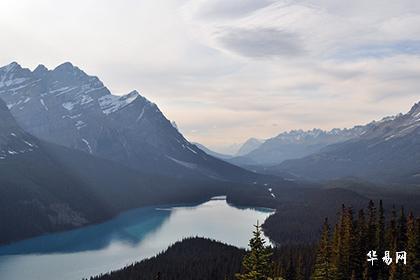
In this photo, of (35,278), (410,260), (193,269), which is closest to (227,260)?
(193,269)

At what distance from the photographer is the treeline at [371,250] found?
7206 cm

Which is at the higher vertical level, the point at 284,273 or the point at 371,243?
the point at 371,243

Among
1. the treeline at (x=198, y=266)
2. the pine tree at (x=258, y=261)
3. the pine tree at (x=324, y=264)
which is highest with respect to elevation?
the pine tree at (x=258, y=261)

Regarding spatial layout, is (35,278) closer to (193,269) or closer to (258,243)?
(193,269)

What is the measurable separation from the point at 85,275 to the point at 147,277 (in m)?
49.4

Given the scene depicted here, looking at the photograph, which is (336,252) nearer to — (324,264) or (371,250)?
(371,250)

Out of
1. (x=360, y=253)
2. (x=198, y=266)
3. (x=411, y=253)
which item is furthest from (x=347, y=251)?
(x=198, y=266)

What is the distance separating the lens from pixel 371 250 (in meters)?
80.9

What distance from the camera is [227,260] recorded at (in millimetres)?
173750

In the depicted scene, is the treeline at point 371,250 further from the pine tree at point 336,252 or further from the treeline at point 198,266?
the treeline at point 198,266

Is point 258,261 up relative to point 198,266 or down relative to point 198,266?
up

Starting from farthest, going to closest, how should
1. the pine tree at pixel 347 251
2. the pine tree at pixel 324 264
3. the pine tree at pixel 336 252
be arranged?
the pine tree at pixel 347 251 < the pine tree at pixel 336 252 < the pine tree at pixel 324 264

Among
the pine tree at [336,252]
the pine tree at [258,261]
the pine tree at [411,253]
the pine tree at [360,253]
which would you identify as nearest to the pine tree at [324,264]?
the pine tree at [336,252]

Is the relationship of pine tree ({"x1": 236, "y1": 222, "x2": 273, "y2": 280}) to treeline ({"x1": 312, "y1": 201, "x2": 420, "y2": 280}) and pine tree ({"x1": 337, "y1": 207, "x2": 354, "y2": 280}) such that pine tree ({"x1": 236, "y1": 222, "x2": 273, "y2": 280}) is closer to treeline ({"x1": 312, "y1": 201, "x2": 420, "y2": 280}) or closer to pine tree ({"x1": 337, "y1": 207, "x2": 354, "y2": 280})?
treeline ({"x1": 312, "y1": 201, "x2": 420, "y2": 280})
